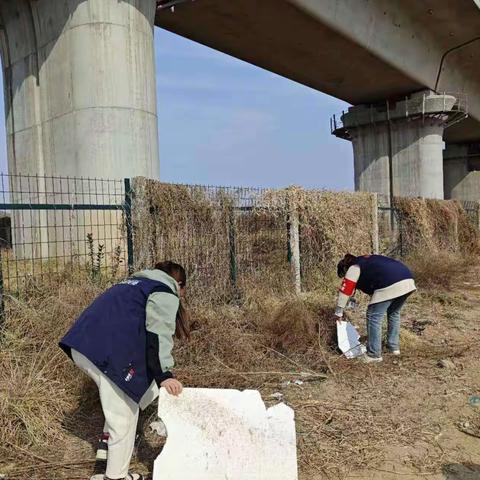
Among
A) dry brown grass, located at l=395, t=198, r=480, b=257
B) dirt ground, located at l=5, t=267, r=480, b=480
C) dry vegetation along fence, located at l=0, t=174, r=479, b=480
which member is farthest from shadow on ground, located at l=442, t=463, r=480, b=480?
dry brown grass, located at l=395, t=198, r=480, b=257

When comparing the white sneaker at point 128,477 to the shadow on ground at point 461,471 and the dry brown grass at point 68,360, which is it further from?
the shadow on ground at point 461,471

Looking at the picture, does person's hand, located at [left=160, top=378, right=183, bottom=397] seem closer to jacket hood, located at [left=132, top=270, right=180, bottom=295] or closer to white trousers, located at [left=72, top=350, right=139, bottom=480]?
white trousers, located at [left=72, top=350, right=139, bottom=480]

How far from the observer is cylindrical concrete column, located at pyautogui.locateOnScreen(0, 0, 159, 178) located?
982 cm

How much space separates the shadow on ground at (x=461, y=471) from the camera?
337 centimetres

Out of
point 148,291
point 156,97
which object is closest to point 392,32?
point 156,97

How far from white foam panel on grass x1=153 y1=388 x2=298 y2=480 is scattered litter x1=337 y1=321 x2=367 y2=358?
8.97 ft

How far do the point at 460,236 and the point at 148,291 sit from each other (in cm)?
1558

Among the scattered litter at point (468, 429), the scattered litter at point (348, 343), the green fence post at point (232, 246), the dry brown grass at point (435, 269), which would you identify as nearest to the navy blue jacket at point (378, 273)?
the scattered litter at point (348, 343)

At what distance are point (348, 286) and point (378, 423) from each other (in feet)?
5.98

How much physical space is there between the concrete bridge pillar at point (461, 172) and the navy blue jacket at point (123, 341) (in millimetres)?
37195

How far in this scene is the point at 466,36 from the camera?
19.2 metres

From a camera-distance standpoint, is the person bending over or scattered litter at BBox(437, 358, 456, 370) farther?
the person bending over

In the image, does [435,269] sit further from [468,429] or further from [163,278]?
[163,278]

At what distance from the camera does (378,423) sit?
4.07m
